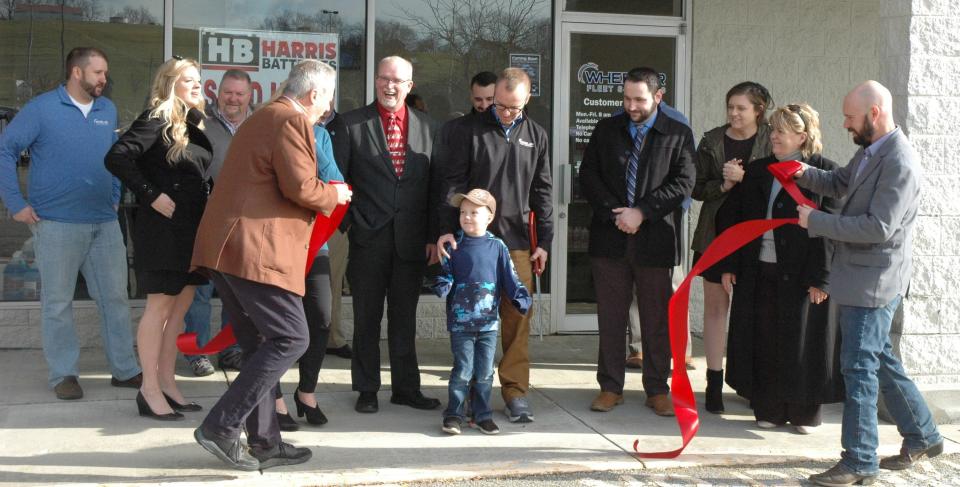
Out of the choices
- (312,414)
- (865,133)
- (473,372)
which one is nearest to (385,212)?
(473,372)

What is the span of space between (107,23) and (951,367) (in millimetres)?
5862

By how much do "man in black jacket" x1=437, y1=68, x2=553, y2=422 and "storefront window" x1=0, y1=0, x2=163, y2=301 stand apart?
9.30 ft

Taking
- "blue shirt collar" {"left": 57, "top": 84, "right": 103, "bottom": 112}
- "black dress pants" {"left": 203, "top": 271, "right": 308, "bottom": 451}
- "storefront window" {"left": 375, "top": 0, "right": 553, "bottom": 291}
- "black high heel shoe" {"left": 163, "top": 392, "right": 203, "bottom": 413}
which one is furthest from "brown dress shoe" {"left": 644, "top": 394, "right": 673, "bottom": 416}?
"blue shirt collar" {"left": 57, "top": 84, "right": 103, "bottom": 112}

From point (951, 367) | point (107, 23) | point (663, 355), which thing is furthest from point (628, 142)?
point (107, 23)

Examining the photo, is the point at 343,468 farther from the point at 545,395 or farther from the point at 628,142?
the point at 628,142

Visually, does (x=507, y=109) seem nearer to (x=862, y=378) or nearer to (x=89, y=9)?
(x=862, y=378)

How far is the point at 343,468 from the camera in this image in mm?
5016

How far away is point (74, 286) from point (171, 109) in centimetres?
135

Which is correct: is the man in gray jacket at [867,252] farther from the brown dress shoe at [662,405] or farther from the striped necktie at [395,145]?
the striped necktie at [395,145]

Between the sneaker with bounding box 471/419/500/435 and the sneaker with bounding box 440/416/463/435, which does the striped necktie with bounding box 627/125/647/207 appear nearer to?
the sneaker with bounding box 471/419/500/435

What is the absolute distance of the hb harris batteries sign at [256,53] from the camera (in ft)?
25.2

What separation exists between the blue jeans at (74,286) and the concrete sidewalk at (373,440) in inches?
8.6

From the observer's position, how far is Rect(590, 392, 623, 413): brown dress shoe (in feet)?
20.2

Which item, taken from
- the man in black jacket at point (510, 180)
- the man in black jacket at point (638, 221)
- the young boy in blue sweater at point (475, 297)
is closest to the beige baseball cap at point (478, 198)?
the young boy in blue sweater at point (475, 297)
